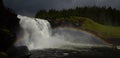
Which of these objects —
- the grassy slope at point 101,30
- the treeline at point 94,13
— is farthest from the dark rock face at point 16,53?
the treeline at point 94,13

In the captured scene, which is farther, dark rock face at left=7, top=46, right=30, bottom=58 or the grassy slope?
the grassy slope

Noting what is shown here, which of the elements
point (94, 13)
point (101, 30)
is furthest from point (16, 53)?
point (94, 13)

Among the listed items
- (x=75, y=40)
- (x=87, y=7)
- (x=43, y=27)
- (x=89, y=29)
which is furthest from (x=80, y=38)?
(x=87, y=7)

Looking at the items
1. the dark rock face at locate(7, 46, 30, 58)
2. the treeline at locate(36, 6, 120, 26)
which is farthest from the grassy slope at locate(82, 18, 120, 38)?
the dark rock face at locate(7, 46, 30, 58)

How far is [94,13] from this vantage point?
7057 inches

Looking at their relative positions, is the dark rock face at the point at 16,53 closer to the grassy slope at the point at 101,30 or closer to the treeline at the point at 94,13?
the grassy slope at the point at 101,30

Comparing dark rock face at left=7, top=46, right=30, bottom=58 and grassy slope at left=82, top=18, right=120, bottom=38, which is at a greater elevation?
grassy slope at left=82, top=18, right=120, bottom=38

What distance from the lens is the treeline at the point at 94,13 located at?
176m

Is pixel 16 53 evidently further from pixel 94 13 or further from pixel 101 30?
pixel 94 13

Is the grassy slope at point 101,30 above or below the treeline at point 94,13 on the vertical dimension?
below

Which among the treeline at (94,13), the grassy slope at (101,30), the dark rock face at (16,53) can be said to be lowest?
the dark rock face at (16,53)

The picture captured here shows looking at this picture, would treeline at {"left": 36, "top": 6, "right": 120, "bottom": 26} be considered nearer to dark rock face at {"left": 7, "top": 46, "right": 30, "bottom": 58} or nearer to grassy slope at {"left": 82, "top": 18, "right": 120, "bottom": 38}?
grassy slope at {"left": 82, "top": 18, "right": 120, "bottom": 38}

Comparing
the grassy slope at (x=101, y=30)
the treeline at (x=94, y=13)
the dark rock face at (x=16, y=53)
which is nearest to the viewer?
the dark rock face at (x=16, y=53)

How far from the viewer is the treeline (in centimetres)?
17615
